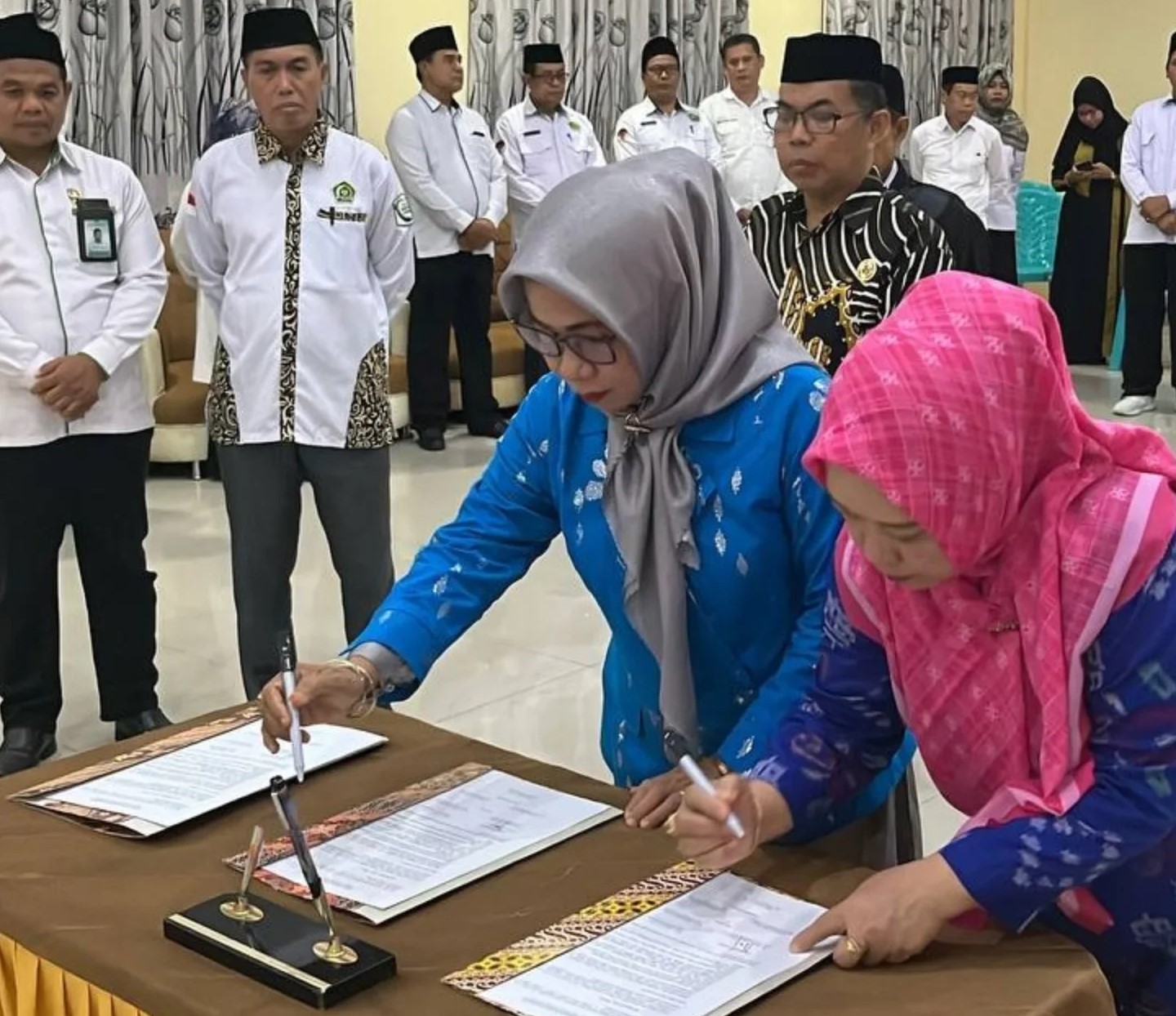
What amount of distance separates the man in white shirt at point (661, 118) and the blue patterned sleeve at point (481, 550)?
6.16 metres

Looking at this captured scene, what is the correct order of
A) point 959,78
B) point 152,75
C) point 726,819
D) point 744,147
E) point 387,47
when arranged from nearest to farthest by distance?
point 726,819, point 152,75, point 387,47, point 744,147, point 959,78

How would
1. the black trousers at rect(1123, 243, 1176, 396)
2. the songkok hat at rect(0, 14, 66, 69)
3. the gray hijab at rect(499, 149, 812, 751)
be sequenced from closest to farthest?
the gray hijab at rect(499, 149, 812, 751)
the songkok hat at rect(0, 14, 66, 69)
the black trousers at rect(1123, 243, 1176, 396)

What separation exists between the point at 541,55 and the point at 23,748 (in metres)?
4.70

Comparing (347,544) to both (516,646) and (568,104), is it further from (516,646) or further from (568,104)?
(568,104)

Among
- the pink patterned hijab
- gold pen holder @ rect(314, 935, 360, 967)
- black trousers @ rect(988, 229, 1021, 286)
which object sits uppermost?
the pink patterned hijab

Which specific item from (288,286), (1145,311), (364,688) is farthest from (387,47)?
(364,688)

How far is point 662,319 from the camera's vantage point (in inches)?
60.1

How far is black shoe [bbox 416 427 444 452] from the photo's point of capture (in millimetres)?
6605

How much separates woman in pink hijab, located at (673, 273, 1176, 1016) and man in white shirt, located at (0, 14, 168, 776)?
7.49ft

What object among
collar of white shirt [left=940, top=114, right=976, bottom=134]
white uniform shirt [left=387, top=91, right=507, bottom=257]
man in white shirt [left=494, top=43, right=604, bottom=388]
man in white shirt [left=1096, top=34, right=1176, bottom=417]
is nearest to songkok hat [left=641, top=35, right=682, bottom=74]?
man in white shirt [left=494, top=43, right=604, bottom=388]

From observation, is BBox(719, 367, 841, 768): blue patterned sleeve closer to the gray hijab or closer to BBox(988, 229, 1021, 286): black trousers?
the gray hijab

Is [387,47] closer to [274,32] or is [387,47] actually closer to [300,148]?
[274,32]

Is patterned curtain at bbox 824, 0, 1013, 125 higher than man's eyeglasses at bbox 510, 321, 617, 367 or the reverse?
higher

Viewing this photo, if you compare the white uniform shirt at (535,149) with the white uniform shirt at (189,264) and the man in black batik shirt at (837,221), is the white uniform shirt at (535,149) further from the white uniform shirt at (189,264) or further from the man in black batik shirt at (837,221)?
the man in black batik shirt at (837,221)
